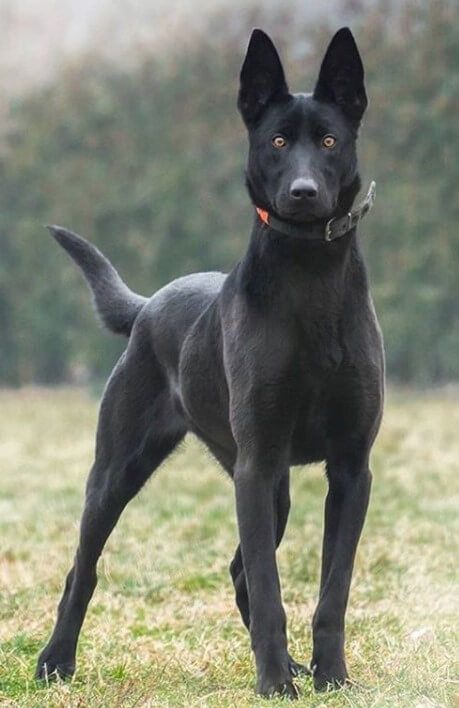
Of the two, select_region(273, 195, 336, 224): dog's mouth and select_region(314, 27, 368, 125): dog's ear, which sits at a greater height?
select_region(314, 27, 368, 125): dog's ear

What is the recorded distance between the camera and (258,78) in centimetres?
431

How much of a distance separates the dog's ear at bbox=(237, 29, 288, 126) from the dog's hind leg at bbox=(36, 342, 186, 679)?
3.64 ft

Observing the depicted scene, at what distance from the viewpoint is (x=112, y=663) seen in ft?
16.2

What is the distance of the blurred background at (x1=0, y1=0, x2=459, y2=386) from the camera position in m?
28.4

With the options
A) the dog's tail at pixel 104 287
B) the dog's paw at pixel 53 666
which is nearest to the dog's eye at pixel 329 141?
→ the dog's tail at pixel 104 287

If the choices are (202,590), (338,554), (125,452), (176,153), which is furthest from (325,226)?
(176,153)

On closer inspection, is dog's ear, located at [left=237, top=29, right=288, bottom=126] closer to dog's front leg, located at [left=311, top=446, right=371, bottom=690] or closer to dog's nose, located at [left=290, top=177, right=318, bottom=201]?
dog's nose, located at [left=290, top=177, right=318, bottom=201]

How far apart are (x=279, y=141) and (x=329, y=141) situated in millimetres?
143

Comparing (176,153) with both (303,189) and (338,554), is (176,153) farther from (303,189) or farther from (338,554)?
(303,189)

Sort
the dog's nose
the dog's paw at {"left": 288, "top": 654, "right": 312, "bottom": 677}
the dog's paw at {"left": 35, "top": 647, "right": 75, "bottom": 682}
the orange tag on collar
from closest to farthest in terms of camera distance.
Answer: the dog's nose, the orange tag on collar, the dog's paw at {"left": 288, "top": 654, "right": 312, "bottom": 677}, the dog's paw at {"left": 35, "top": 647, "right": 75, "bottom": 682}

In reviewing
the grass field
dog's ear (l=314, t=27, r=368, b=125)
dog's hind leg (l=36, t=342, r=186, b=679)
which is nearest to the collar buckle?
dog's ear (l=314, t=27, r=368, b=125)

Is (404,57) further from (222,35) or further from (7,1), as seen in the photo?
(7,1)

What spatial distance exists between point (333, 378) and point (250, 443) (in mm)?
305

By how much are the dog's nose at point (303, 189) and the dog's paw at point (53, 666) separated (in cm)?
183
